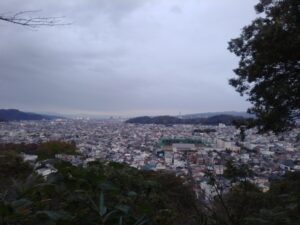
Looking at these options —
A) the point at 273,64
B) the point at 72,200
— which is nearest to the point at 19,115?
the point at 273,64

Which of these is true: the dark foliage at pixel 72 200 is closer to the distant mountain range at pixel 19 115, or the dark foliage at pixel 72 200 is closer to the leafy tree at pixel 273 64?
the leafy tree at pixel 273 64

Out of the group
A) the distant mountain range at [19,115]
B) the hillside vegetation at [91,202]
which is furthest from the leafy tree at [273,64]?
the distant mountain range at [19,115]

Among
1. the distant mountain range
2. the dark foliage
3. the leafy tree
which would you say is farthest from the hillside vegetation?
the distant mountain range

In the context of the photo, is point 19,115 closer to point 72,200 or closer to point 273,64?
point 273,64

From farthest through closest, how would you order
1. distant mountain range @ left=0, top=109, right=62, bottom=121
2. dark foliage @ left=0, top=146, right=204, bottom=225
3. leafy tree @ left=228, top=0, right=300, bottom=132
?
distant mountain range @ left=0, top=109, right=62, bottom=121 < leafy tree @ left=228, top=0, right=300, bottom=132 < dark foliage @ left=0, top=146, right=204, bottom=225

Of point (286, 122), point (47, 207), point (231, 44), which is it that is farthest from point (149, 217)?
point (231, 44)

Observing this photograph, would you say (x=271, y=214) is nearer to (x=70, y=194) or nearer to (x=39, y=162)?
(x=70, y=194)

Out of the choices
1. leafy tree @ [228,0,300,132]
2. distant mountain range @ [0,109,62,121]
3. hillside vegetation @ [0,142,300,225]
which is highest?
leafy tree @ [228,0,300,132]

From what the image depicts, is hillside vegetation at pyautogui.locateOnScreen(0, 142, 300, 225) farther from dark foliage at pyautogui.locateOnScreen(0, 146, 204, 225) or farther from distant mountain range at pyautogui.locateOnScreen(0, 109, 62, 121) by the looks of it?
distant mountain range at pyautogui.locateOnScreen(0, 109, 62, 121)

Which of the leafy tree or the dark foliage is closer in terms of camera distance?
the dark foliage

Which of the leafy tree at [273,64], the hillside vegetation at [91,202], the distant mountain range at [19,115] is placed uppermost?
the leafy tree at [273,64]
